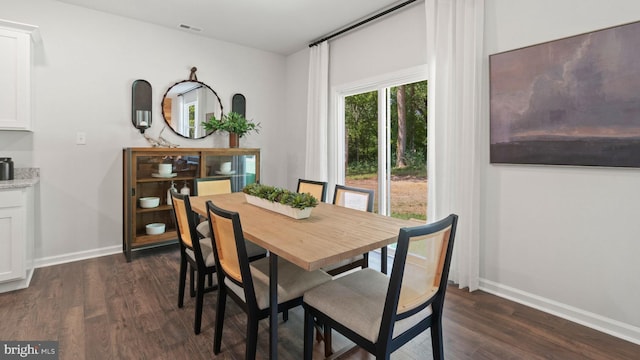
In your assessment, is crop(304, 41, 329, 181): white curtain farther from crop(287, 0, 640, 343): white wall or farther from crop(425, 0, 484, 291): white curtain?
crop(287, 0, 640, 343): white wall

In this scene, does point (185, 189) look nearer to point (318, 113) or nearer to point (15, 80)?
point (15, 80)

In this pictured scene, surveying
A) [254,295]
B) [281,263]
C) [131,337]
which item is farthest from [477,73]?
[131,337]

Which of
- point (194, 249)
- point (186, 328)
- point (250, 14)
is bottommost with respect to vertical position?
point (186, 328)

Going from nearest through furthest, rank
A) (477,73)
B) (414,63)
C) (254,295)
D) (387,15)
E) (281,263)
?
(254,295) < (281,263) < (477,73) < (414,63) < (387,15)

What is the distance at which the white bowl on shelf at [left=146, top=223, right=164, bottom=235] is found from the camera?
11.5 ft

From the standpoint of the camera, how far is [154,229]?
3510 mm

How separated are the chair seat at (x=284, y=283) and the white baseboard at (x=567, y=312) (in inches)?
64.6

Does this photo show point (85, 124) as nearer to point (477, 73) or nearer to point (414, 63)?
point (414, 63)

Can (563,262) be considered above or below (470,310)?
above

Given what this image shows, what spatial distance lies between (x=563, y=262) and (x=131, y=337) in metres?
2.91

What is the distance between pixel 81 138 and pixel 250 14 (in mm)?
2192

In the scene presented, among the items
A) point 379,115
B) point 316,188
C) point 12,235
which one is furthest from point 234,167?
point 12,235

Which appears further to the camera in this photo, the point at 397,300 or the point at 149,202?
the point at 149,202

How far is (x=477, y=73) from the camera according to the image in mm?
2576
